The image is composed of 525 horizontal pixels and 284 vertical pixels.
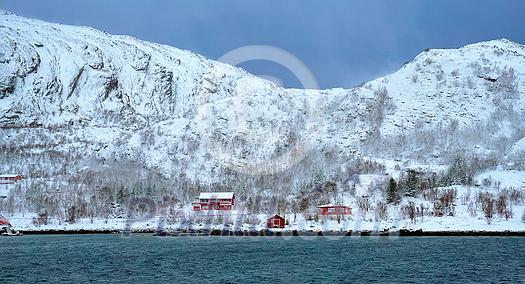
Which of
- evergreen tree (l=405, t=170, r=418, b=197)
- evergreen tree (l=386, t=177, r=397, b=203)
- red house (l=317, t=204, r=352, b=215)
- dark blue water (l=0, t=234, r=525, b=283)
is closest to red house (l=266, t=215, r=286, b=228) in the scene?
red house (l=317, t=204, r=352, b=215)

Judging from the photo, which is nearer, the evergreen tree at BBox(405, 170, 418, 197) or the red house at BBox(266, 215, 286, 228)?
the red house at BBox(266, 215, 286, 228)

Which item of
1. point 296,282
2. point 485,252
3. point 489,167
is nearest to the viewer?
point 296,282

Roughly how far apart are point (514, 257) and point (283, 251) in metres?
28.4

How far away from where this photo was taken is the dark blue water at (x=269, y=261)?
40.2 m

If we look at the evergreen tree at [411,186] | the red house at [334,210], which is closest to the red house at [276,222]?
the red house at [334,210]

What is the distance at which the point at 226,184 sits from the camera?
166m

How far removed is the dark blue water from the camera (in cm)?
4022

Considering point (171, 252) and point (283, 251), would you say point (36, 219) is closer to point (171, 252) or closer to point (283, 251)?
point (171, 252)

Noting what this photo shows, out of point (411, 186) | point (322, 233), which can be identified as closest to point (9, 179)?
point (322, 233)

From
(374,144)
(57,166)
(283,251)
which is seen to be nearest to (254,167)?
(374,144)

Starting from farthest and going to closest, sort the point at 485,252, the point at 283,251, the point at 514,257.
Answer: the point at 283,251
the point at 485,252
the point at 514,257

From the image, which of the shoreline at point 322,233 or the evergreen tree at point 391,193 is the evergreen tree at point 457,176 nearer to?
the evergreen tree at point 391,193

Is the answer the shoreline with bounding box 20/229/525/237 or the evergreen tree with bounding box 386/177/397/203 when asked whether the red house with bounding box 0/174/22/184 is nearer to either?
the shoreline with bounding box 20/229/525/237

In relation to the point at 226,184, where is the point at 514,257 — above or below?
below
